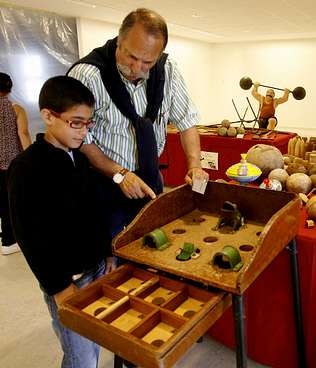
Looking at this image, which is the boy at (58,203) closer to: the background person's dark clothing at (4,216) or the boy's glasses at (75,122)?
the boy's glasses at (75,122)

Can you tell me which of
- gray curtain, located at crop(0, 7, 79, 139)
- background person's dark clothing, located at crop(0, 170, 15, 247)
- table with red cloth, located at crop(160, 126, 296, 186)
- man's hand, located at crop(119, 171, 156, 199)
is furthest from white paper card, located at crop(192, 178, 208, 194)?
gray curtain, located at crop(0, 7, 79, 139)

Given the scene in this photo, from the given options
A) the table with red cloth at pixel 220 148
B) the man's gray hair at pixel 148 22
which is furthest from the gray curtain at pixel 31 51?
the man's gray hair at pixel 148 22

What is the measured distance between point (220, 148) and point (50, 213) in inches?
96.9

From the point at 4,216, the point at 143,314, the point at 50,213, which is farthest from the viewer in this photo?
the point at 4,216

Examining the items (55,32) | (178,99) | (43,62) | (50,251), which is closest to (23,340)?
(50,251)

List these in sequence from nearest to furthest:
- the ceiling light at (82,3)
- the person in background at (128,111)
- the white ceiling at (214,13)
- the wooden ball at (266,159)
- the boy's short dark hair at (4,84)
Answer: the person in background at (128,111) → the wooden ball at (266,159) → the boy's short dark hair at (4,84) → the ceiling light at (82,3) → the white ceiling at (214,13)

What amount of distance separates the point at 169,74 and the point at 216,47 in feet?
29.3

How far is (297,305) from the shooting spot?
1.17m

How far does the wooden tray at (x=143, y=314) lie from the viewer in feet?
1.94

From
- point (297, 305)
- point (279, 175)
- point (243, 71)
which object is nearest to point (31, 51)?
point (279, 175)

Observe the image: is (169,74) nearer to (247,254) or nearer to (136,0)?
(247,254)

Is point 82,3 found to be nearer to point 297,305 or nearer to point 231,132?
point 231,132

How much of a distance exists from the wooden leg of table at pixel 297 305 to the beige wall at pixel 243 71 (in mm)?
7268

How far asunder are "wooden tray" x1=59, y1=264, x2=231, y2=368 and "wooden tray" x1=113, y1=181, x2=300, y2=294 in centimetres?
4
